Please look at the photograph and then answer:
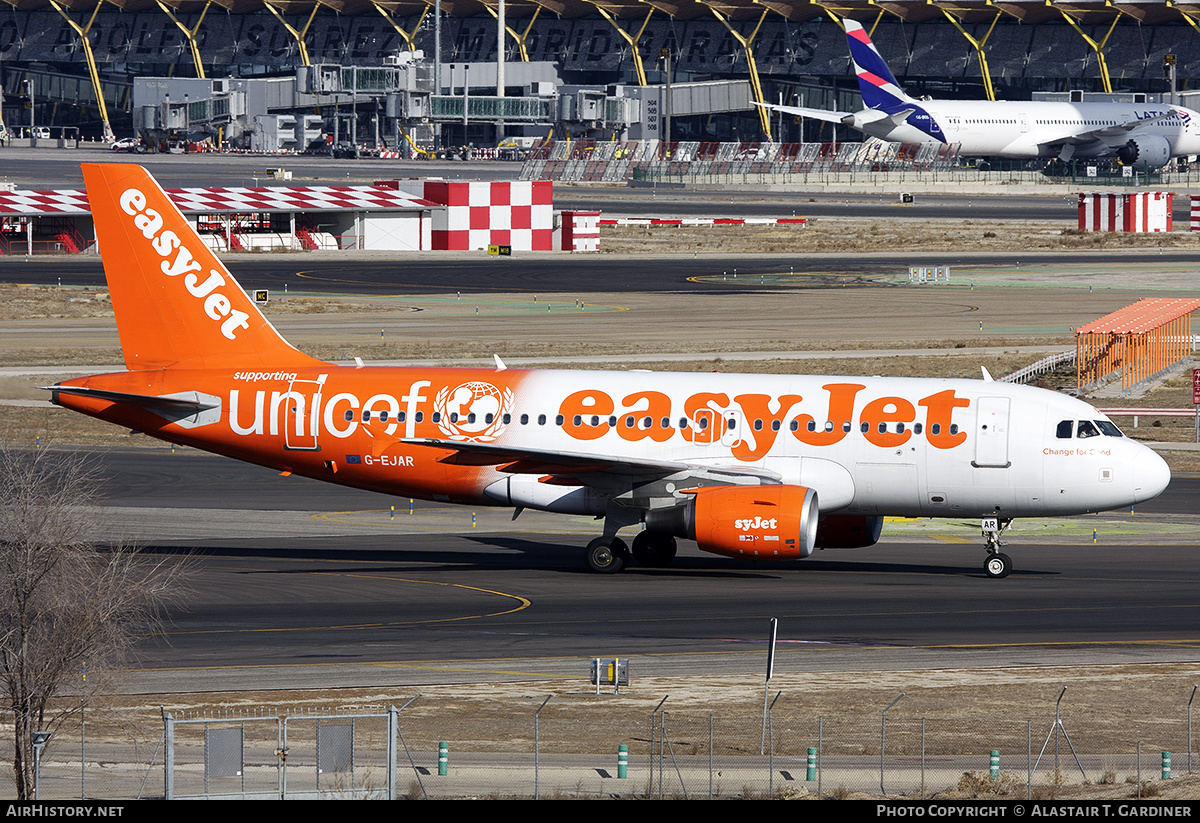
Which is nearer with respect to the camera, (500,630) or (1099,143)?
(500,630)

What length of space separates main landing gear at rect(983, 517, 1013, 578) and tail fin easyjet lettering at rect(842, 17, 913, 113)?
137419mm

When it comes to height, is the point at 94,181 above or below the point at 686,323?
above

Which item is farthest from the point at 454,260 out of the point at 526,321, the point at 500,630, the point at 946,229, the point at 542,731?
the point at 542,731

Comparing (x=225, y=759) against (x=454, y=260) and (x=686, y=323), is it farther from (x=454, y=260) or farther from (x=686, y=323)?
(x=454, y=260)

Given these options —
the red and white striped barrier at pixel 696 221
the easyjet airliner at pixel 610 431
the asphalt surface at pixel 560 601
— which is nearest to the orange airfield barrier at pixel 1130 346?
the asphalt surface at pixel 560 601

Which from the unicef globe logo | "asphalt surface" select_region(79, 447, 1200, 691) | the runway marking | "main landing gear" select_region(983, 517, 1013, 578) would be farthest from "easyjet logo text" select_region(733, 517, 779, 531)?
the unicef globe logo

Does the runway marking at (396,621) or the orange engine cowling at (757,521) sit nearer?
the runway marking at (396,621)

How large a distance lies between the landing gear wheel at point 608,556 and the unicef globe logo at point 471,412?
3542mm

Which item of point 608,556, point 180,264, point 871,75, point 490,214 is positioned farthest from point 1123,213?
point 180,264

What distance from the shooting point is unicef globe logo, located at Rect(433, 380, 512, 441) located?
1449 inches

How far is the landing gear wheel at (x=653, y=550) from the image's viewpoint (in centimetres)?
3734

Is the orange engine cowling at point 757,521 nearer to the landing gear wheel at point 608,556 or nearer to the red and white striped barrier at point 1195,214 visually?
the landing gear wheel at point 608,556

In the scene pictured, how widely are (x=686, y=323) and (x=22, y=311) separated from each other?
33.9 metres

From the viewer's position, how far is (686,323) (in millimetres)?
79062
